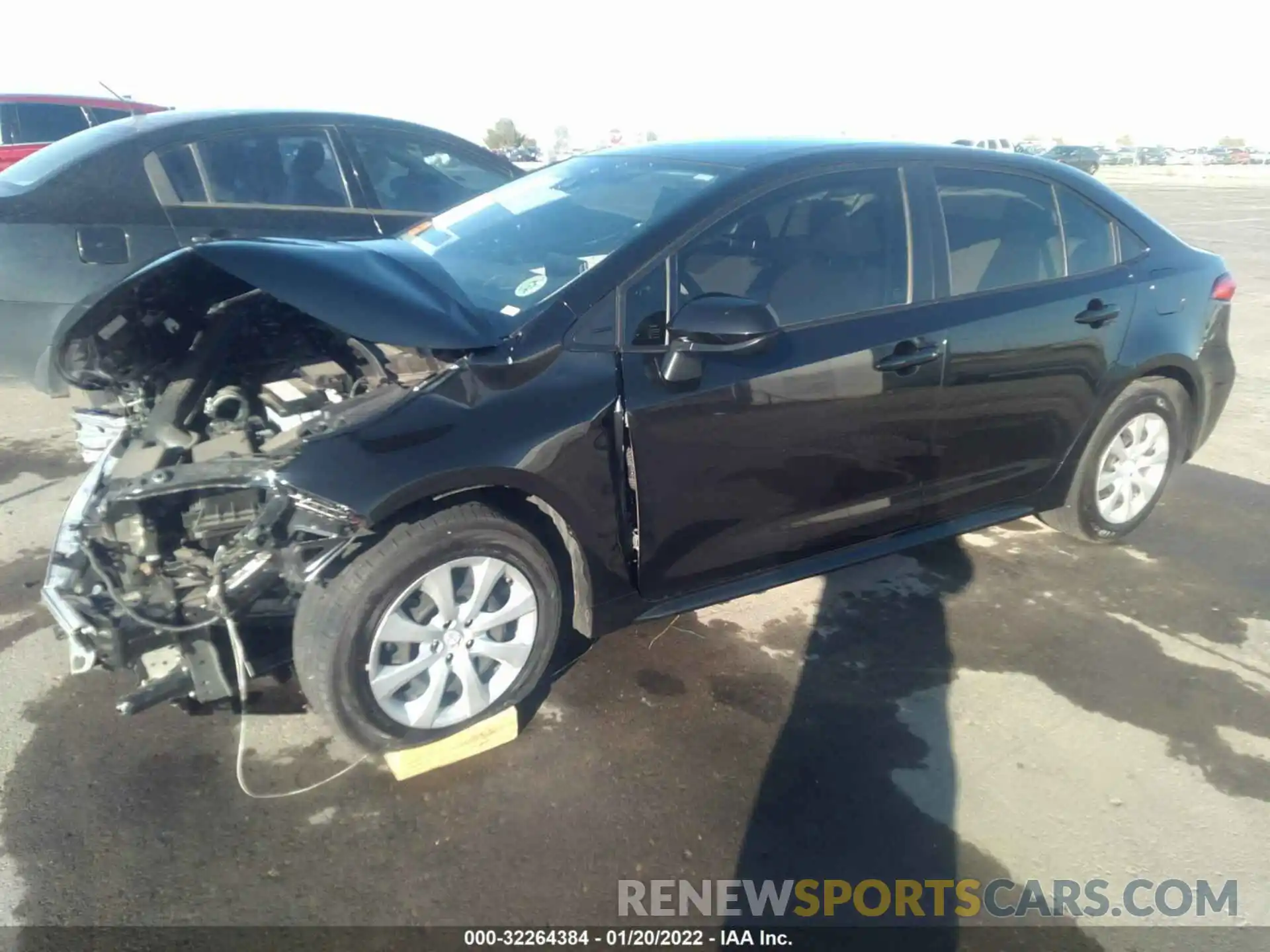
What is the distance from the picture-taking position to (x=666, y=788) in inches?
109

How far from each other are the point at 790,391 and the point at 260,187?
3.78m

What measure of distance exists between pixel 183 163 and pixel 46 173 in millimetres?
661

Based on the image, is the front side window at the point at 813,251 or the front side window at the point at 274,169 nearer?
the front side window at the point at 813,251

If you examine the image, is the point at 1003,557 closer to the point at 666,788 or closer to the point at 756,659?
the point at 756,659

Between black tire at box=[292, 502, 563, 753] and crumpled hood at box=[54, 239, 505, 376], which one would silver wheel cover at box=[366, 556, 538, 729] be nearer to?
black tire at box=[292, 502, 563, 753]

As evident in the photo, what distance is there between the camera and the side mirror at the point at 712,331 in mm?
2766

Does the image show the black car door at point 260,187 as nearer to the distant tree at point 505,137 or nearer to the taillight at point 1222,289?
the taillight at point 1222,289

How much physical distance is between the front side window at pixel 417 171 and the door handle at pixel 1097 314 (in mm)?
3453

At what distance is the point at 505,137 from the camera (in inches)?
1795

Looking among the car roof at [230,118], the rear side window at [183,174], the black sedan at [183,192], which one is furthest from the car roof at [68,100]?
the rear side window at [183,174]

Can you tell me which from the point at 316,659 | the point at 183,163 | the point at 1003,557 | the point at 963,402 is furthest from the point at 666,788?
the point at 183,163

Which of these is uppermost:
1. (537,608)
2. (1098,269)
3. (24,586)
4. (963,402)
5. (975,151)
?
(975,151)

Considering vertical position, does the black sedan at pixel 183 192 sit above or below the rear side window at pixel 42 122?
below

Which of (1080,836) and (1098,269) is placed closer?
(1080,836)
